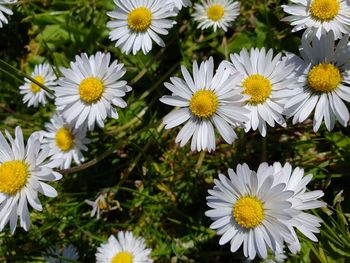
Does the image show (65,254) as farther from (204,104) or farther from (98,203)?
(204,104)

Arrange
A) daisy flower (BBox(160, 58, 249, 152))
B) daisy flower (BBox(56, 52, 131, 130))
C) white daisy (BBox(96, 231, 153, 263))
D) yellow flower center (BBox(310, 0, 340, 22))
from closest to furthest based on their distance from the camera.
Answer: daisy flower (BBox(160, 58, 249, 152))
yellow flower center (BBox(310, 0, 340, 22))
daisy flower (BBox(56, 52, 131, 130))
white daisy (BBox(96, 231, 153, 263))

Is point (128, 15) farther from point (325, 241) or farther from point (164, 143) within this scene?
point (325, 241)

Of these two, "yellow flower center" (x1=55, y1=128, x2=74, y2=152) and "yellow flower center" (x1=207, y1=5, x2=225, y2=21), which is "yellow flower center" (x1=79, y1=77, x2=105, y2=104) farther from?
"yellow flower center" (x1=207, y1=5, x2=225, y2=21)

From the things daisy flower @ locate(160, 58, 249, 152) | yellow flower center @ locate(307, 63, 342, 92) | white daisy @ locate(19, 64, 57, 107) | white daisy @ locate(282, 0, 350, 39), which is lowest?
daisy flower @ locate(160, 58, 249, 152)

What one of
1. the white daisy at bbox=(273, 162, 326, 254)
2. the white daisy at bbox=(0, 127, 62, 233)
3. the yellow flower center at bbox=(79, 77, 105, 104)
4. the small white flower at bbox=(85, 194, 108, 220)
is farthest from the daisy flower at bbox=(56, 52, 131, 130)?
the white daisy at bbox=(273, 162, 326, 254)

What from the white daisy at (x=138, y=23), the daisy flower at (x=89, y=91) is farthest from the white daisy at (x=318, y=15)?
the daisy flower at (x=89, y=91)
